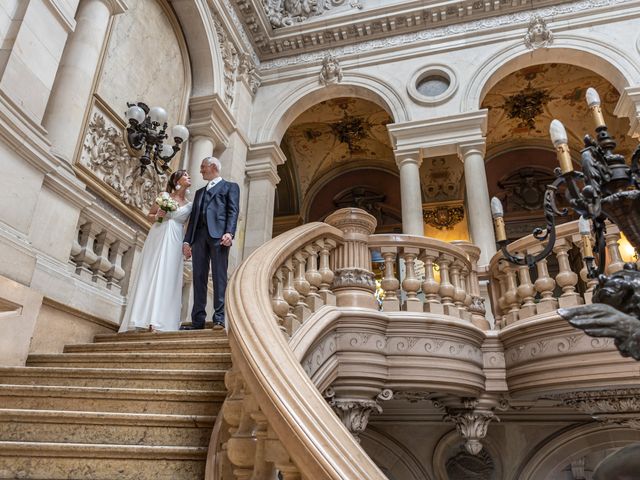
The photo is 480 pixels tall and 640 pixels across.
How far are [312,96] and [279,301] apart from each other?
22.3ft

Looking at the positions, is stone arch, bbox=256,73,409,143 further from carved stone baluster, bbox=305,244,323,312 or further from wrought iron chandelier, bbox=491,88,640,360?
wrought iron chandelier, bbox=491,88,640,360

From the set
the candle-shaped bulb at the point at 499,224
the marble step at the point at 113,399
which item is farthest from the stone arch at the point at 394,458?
the marble step at the point at 113,399

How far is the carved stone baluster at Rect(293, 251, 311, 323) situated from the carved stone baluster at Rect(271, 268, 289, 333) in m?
0.24

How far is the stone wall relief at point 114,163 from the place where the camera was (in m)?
5.03

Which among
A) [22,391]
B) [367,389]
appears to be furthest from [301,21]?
[22,391]

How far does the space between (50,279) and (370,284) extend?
8.80 feet

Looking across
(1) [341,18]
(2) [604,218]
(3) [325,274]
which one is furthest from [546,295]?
(1) [341,18]

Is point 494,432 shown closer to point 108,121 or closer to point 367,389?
point 367,389

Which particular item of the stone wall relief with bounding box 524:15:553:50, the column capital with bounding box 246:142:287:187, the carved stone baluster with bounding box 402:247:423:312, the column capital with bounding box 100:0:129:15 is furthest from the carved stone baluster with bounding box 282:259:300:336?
the stone wall relief with bounding box 524:15:553:50

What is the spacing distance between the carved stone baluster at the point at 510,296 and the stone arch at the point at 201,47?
17.0 feet

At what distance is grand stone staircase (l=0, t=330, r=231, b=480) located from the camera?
6.93 ft

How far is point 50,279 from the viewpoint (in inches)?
155

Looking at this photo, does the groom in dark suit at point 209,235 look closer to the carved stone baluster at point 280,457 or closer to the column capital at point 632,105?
the carved stone baluster at point 280,457

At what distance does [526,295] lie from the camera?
4.66 metres
